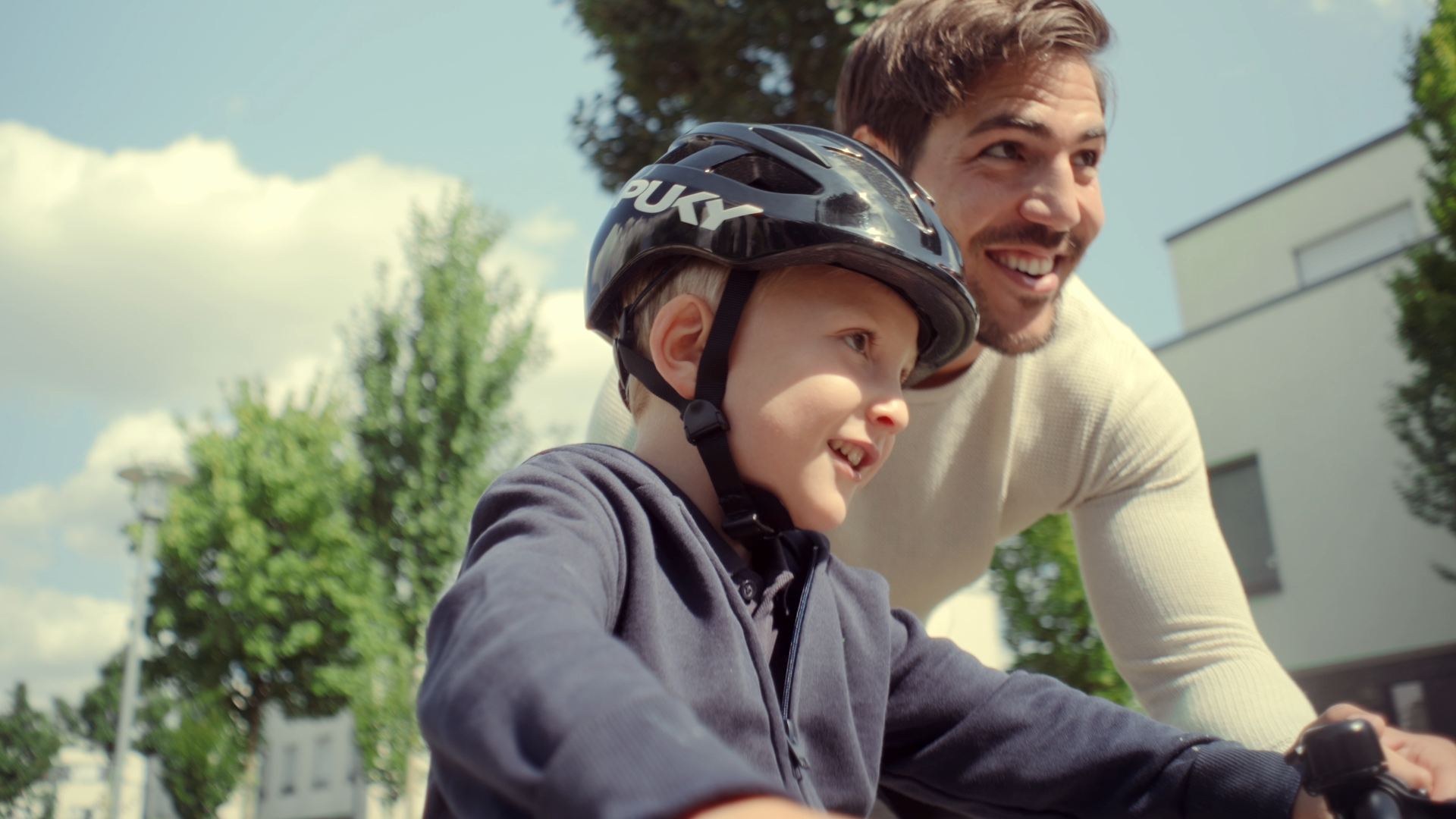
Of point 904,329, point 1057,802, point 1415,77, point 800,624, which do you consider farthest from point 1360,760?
point 1415,77

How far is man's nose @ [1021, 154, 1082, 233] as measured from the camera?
3.00 metres

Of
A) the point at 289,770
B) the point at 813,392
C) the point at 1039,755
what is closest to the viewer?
the point at 813,392

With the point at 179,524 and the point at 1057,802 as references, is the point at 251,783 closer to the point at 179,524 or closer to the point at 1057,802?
the point at 179,524

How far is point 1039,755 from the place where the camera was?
6.32 ft

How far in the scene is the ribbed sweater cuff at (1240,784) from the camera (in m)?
1.69

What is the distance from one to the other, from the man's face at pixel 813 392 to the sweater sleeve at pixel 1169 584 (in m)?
1.14

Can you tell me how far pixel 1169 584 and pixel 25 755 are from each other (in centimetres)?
6261

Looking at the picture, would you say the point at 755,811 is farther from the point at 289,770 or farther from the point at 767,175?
the point at 289,770

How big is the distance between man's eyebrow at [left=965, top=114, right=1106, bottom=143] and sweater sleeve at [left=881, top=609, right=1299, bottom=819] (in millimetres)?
1535

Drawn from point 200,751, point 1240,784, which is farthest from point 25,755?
point 1240,784

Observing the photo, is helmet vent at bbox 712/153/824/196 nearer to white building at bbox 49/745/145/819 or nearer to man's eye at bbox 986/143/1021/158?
man's eye at bbox 986/143/1021/158

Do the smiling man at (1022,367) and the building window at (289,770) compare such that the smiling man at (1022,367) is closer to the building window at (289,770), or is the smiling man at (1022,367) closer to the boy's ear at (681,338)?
the boy's ear at (681,338)

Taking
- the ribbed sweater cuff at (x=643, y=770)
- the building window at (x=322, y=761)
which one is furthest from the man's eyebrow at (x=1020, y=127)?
the building window at (x=322, y=761)

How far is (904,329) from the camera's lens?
6.57 ft
